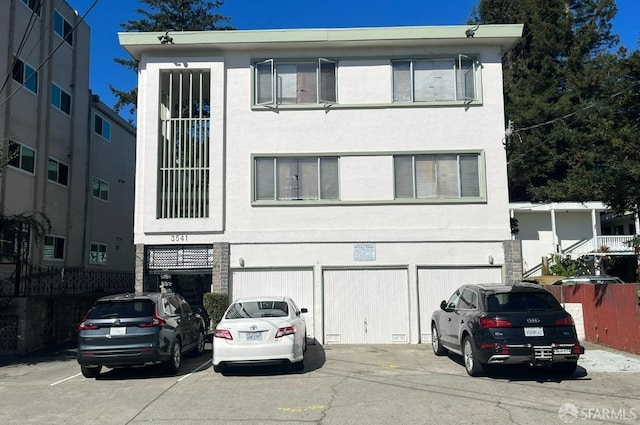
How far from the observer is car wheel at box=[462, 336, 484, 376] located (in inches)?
378

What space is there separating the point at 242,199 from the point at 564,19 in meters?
30.9

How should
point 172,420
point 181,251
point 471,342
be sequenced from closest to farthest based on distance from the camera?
1. point 172,420
2. point 471,342
3. point 181,251

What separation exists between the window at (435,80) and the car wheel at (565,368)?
27.6ft

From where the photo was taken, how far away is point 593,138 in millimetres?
13328

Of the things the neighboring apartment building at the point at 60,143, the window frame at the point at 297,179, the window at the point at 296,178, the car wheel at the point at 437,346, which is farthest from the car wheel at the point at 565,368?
the neighboring apartment building at the point at 60,143

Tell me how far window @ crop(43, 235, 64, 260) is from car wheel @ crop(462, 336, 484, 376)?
15.7m

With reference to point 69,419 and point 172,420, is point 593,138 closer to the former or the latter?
point 172,420

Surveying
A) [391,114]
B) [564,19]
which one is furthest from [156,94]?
[564,19]

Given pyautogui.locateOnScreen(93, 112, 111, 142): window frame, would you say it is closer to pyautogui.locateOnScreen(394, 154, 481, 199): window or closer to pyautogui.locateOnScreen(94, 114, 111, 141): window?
pyautogui.locateOnScreen(94, 114, 111, 141): window

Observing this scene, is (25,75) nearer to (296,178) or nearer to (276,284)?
(296,178)

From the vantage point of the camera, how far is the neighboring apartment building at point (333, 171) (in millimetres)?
15211

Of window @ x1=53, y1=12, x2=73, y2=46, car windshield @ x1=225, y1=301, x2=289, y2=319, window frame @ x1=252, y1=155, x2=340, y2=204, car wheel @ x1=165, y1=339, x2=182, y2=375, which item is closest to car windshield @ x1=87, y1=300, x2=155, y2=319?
car wheel @ x1=165, y1=339, x2=182, y2=375

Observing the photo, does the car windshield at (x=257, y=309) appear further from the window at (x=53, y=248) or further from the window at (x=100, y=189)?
the window at (x=100, y=189)

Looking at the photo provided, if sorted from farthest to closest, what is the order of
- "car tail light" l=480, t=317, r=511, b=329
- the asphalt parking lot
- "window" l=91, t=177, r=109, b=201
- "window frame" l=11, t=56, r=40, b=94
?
"window" l=91, t=177, r=109, b=201
"window frame" l=11, t=56, r=40, b=94
"car tail light" l=480, t=317, r=511, b=329
the asphalt parking lot
